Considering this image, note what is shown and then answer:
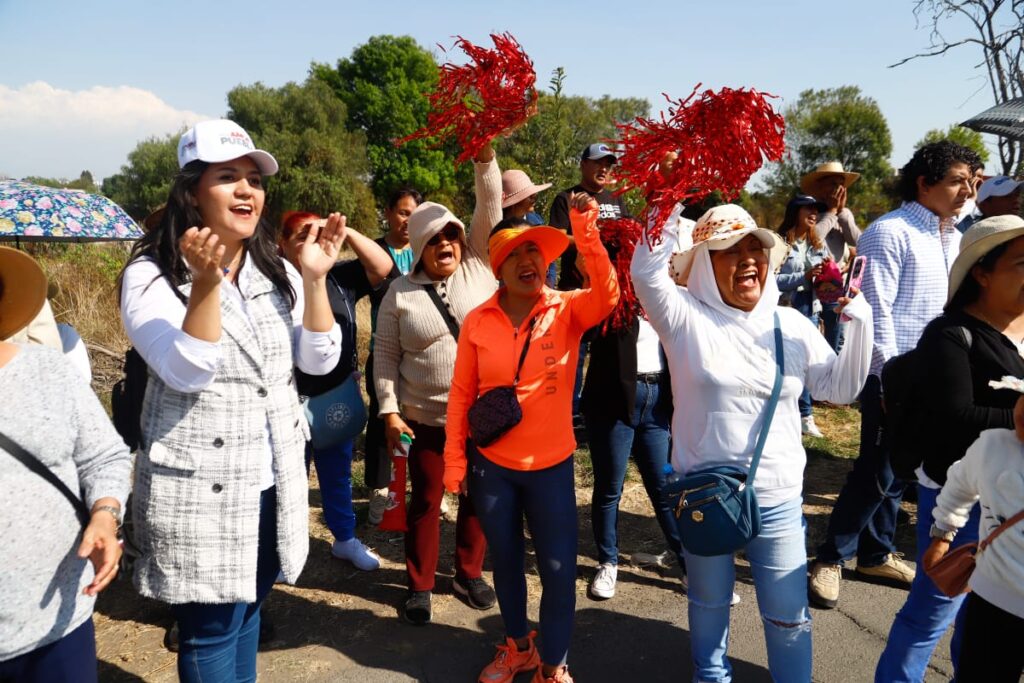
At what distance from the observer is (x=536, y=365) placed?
2.75 metres

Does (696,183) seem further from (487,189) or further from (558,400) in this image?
(487,189)

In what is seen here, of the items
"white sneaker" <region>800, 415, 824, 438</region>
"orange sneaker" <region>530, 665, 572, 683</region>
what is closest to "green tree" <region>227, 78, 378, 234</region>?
"white sneaker" <region>800, 415, 824, 438</region>

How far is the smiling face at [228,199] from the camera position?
2102 millimetres

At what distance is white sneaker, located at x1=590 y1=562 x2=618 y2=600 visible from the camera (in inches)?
145

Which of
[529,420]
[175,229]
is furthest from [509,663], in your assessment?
[175,229]

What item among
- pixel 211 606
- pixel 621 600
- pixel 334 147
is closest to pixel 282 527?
pixel 211 606

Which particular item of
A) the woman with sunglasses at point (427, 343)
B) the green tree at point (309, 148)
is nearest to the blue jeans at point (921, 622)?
the woman with sunglasses at point (427, 343)

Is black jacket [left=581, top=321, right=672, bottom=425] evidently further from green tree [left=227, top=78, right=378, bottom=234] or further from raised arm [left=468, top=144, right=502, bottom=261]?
green tree [left=227, top=78, right=378, bottom=234]

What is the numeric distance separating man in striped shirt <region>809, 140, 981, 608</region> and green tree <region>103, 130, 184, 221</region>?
139 feet

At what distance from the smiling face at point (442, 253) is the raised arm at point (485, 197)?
123 mm

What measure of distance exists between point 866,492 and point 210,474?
10.2 ft

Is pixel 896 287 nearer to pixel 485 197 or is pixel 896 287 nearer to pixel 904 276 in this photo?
pixel 904 276

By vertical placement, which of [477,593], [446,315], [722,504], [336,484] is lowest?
[477,593]

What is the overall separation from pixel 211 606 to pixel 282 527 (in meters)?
0.30
